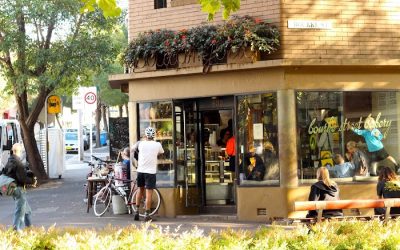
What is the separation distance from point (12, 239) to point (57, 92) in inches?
779

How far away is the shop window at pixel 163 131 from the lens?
14.2 m

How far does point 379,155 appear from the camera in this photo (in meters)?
13.7

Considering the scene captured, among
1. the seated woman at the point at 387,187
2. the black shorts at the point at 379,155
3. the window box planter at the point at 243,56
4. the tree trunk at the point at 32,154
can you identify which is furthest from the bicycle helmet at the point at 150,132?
the tree trunk at the point at 32,154

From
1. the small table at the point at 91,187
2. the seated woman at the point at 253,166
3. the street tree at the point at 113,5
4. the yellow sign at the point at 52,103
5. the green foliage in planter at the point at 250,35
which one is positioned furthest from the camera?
the yellow sign at the point at 52,103

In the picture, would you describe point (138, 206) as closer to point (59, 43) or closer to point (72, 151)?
point (59, 43)

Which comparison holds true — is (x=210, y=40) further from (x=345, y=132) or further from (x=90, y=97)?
(x=90, y=97)

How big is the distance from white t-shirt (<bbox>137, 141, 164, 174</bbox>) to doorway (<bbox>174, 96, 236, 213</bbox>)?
2.48ft

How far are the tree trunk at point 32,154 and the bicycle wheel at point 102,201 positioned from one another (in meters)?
9.59

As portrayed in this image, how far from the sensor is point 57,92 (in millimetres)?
25547

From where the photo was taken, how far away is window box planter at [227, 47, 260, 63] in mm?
12919

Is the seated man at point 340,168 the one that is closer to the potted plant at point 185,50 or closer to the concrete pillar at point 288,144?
the concrete pillar at point 288,144

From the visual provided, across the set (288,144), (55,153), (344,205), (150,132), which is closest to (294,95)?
(288,144)

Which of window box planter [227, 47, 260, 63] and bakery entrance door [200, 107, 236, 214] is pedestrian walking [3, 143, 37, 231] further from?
window box planter [227, 47, 260, 63]

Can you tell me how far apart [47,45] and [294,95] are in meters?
12.0
